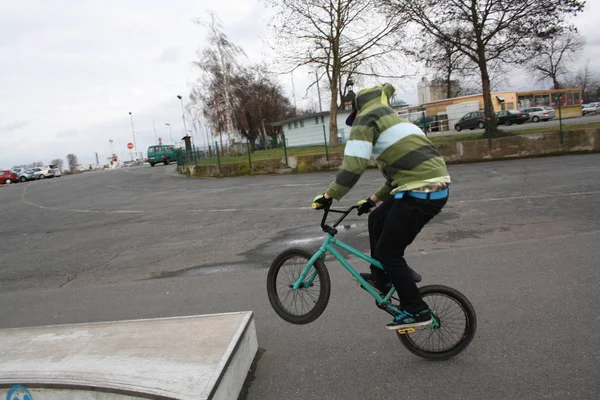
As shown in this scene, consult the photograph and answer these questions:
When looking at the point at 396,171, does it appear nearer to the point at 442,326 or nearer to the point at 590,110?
the point at 442,326

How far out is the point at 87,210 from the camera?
1519cm

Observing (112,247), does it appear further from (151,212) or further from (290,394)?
(290,394)

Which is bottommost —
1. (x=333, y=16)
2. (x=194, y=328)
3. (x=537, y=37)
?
(x=194, y=328)

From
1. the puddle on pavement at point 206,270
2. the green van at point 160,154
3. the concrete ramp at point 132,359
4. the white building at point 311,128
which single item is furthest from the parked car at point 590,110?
the concrete ramp at point 132,359

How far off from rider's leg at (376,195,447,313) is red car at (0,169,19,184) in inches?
2172

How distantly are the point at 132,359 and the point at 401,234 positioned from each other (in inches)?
83.3

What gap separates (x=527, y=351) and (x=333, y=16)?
27.2 meters

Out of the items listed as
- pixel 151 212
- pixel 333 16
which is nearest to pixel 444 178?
pixel 151 212

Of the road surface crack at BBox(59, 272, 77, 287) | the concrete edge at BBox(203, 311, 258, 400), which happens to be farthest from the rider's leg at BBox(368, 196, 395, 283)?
the road surface crack at BBox(59, 272, 77, 287)

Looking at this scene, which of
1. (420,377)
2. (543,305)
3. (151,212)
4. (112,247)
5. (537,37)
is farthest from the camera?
(537,37)

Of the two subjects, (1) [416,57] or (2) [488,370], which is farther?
(1) [416,57]

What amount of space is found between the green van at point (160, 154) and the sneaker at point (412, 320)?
48.4 metres

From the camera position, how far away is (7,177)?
162 feet

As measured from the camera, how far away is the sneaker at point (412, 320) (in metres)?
3.44
